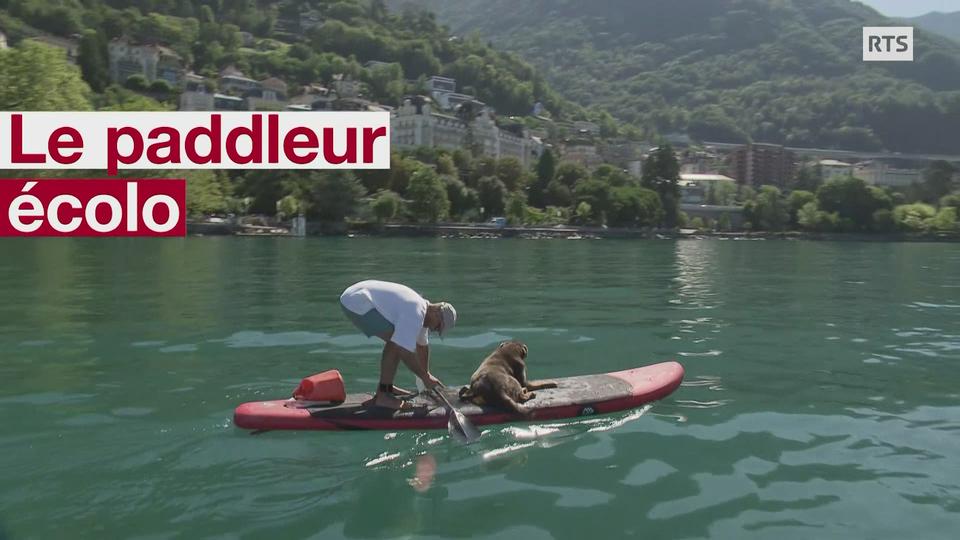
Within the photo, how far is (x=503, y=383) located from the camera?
35.6 feet

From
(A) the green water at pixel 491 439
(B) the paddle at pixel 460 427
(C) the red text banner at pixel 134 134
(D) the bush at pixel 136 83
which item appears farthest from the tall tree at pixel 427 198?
(B) the paddle at pixel 460 427

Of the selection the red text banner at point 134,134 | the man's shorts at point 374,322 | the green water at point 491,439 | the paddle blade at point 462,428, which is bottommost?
the green water at point 491,439

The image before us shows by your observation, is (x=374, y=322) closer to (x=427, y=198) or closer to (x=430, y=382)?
(x=430, y=382)

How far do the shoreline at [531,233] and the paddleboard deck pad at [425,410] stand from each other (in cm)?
9110

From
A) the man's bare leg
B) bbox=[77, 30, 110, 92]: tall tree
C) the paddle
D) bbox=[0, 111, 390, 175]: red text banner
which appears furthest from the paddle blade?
bbox=[77, 30, 110, 92]: tall tree

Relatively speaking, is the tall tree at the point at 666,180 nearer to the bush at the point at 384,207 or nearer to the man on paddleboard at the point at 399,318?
the bush at the point at 384,207

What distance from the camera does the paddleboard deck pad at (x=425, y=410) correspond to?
10.2 m

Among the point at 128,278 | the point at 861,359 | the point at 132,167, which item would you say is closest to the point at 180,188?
the point at 132,167

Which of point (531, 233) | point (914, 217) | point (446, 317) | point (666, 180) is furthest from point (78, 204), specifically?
point (914, 217)

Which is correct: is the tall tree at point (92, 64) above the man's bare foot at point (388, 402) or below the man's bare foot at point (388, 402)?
above

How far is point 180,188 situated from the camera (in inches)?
2527

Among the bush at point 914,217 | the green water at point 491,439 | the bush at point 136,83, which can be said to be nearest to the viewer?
the green water at point 491,439

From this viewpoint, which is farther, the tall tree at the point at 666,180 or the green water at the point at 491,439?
the tall tree at the point at 666,180

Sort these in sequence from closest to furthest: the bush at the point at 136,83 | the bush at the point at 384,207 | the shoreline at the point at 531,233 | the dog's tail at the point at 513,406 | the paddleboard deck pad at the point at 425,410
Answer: the paddleboard deck pad at the point at 425,410 → the dog's tail at the point at 513,406 → the shoreline at the point at 531,233 → the bush at the point at 384,207 → the bush at the point at 136,83
